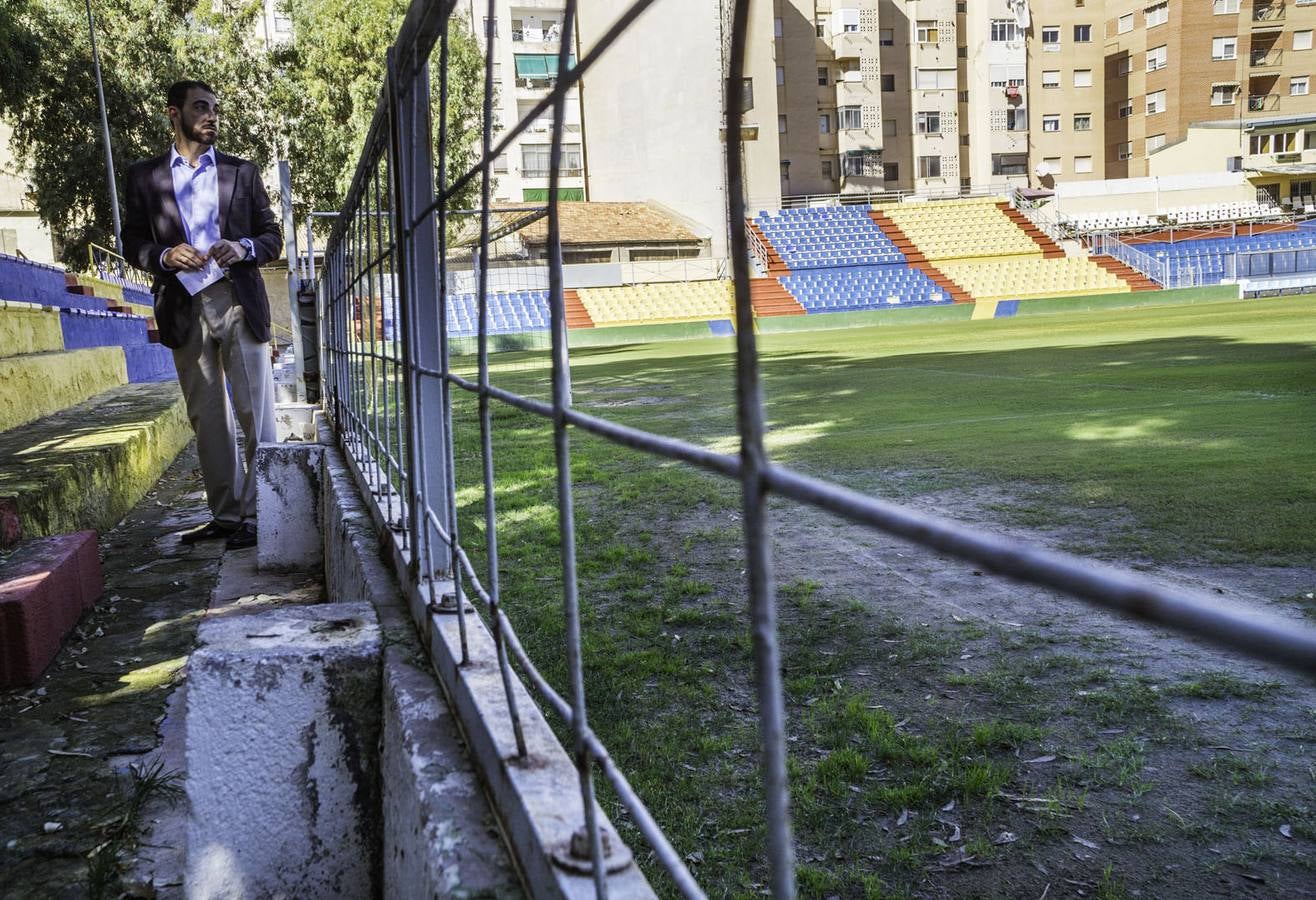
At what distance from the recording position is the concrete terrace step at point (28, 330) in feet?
22.6

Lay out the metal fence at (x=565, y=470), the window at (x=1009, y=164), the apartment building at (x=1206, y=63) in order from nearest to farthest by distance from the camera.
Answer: the metal fence at (x=565, y=470) < the apartment building at (x=1206, y=63) < the window at (x=1009, y=164)

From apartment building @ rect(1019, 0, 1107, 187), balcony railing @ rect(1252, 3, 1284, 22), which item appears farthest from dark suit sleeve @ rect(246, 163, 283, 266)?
balcony railing @ rect(1252, 3, 1284, 22)

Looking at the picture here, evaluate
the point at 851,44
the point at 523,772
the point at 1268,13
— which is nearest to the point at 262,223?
the point at 523,772

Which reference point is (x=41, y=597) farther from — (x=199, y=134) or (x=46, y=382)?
(x=46, y=382)

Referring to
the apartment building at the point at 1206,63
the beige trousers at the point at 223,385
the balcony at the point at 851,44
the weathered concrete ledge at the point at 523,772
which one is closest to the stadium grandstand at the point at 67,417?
the beige trousers at the point at 223,385

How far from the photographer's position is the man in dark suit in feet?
14.5

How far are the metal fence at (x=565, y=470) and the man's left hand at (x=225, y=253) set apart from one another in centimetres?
62

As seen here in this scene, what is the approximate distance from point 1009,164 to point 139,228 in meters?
53.0

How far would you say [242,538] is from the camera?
480 centimetres

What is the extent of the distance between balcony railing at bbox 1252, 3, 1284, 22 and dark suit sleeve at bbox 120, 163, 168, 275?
191 feet

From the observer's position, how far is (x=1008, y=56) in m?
50.9

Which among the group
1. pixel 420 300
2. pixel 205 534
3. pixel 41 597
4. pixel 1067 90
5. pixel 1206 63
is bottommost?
pixel 205 534

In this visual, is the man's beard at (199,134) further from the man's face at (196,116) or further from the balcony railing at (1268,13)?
the balcony railing at (1268,13)

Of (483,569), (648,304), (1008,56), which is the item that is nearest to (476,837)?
(483,569)
